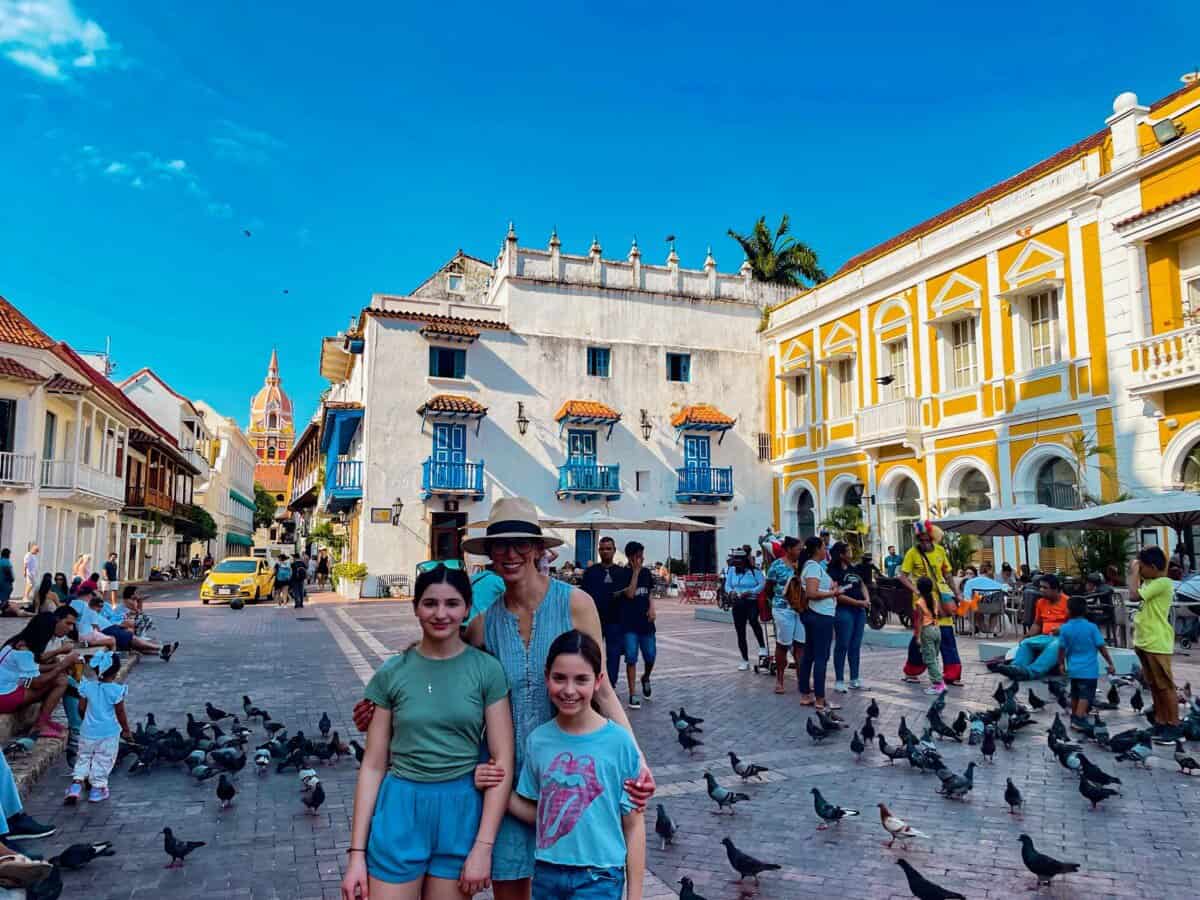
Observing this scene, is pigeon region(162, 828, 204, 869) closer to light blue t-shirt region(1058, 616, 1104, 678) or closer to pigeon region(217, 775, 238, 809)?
pigeon region(217, 775, 238, 809)

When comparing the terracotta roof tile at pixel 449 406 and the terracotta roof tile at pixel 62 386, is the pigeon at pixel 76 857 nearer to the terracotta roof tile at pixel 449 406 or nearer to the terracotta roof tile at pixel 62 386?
the terracotta roof tile at pixel 449 406

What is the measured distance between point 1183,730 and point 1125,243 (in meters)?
13.8

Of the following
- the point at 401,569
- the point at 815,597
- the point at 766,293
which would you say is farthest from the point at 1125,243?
the point at 401,569

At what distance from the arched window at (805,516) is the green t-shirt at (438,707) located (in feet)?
86.7

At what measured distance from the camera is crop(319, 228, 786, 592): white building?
26.8 m

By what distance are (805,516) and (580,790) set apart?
27.3 meters

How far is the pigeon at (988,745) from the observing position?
6.32m

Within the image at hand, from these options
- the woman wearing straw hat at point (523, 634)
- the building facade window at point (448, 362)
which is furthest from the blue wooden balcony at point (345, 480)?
the woman wearing straw hat at point (523, 634)

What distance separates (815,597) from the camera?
26.5 feet

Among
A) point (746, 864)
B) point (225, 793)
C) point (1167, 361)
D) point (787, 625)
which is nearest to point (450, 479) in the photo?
point (787, 625)

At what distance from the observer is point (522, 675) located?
2.52 metres

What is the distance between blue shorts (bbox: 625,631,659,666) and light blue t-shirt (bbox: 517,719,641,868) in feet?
20.1

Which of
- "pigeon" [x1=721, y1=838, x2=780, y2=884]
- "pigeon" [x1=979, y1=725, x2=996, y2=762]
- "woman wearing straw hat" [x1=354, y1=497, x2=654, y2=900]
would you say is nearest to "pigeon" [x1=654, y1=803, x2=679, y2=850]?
A: "pigeon" [x1=721, y1=838, x2=780, y2=884]

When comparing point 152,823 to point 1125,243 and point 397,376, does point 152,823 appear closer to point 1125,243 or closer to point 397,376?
point 1125,243
